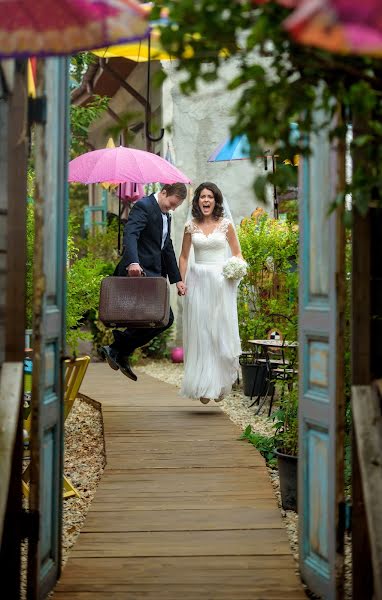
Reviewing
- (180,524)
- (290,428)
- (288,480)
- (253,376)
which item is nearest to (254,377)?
(253,376)

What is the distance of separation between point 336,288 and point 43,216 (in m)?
1.19

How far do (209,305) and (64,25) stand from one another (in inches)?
228

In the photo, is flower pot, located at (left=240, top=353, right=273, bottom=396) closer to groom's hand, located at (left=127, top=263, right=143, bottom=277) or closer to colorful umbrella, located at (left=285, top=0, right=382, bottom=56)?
groom's hand, located at (left=127, top=263, right=143, bottom=277)

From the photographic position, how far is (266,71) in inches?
119

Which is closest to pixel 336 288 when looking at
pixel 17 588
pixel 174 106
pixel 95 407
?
pixel 17 588

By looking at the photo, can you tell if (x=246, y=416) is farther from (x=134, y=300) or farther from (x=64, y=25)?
(x=64, y=25)

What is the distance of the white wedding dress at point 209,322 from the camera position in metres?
8.90

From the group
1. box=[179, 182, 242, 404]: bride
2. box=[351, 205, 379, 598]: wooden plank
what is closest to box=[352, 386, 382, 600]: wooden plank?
box=[351, 205, 379, 598]: wooden plank

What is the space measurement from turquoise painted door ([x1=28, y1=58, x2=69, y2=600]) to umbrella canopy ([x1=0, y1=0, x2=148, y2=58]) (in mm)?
682

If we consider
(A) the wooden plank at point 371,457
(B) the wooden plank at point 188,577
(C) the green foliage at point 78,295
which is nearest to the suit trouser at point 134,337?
(C) the green foliage at point 78,295

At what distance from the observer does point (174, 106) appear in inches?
574

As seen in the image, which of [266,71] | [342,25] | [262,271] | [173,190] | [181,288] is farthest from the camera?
[262,271]

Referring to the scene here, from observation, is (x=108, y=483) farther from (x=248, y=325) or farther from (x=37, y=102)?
(x=248, y=325)

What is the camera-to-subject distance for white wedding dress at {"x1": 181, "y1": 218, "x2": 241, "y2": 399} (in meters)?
8.90
